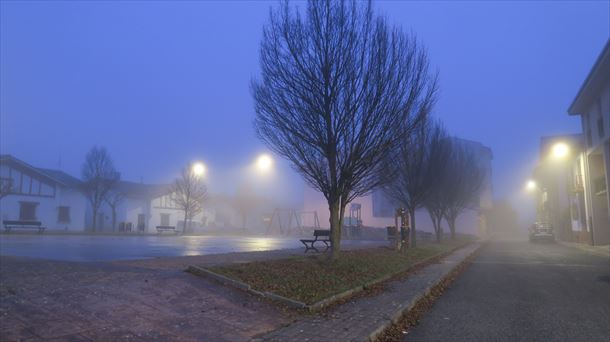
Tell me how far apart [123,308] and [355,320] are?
363 cm

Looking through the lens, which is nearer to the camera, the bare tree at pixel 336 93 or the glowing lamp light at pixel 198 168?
the bare tree at pixel 336 93

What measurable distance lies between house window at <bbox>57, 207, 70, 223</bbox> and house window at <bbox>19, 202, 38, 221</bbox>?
2.51m

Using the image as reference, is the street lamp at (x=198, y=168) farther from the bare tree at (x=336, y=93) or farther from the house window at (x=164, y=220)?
the bare tree at (x=336, y=93)

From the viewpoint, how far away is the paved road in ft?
22.7

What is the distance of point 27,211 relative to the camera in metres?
41.9

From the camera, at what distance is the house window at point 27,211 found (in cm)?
4125

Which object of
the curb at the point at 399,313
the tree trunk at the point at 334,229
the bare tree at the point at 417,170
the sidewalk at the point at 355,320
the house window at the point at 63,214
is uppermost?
the bare tree at the point at 417,170

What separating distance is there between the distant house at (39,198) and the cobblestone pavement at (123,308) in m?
36.1

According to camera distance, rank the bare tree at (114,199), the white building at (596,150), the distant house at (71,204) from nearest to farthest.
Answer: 1. the white building at (596,150)
2. the distant house at (71,204)
3. the bare tree at (114,199)

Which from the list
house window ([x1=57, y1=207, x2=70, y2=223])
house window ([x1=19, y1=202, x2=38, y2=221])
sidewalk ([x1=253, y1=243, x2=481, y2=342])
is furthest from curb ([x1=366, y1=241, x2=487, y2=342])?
house window ([x1=57, y1=207, x2=70, y2=223])

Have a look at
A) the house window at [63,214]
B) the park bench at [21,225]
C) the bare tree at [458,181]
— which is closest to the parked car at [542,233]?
the bare tree at [458,181]

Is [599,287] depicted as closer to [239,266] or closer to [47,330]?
[239,266]

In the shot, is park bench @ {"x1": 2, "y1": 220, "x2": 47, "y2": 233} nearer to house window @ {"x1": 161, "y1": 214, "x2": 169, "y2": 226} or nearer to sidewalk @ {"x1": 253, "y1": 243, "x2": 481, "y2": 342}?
house window @ {"x1": 161, "y1": 214, "x2": 169, "y2": 226}

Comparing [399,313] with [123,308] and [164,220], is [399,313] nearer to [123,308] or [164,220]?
[123,308]
